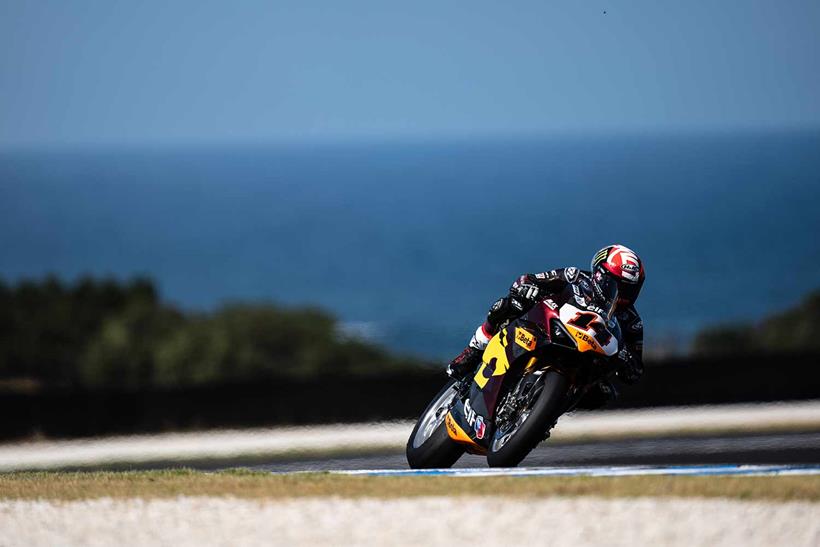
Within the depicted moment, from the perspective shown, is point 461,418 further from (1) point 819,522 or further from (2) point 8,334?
(2) point 8,334

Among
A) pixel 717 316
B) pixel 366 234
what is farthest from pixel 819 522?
pixel 366 234

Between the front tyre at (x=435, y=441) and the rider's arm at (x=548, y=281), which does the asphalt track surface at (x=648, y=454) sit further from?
the rider's arm at (x=548, y=281)

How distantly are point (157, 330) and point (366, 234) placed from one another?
328 ft

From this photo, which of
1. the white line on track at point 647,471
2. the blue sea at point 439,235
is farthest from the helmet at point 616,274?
the blue sea at point 439,235

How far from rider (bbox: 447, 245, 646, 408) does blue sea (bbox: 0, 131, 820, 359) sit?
44776 mm

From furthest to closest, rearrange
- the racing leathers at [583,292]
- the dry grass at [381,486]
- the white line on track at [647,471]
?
the racing leathers at [583,292] → the white line on track at [647,471] → the dry grass at [381,486]

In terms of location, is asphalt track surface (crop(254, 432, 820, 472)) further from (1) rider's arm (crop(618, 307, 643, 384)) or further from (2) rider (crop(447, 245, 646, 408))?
(1) rider's arm (crop(618, 307, 643, 384))

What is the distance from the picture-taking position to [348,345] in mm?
31031

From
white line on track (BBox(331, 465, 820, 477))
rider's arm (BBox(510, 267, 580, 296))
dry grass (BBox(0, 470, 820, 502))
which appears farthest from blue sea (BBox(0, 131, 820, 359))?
white line on track (BBox(331, 465, 820, 477))

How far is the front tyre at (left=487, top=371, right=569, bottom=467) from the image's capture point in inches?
339

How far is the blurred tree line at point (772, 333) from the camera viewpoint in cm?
3234

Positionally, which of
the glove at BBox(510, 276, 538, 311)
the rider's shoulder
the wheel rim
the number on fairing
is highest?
the rider's shoulder

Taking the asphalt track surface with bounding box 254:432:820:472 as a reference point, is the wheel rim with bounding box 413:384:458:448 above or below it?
above

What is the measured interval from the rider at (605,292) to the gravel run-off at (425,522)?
1479mm
